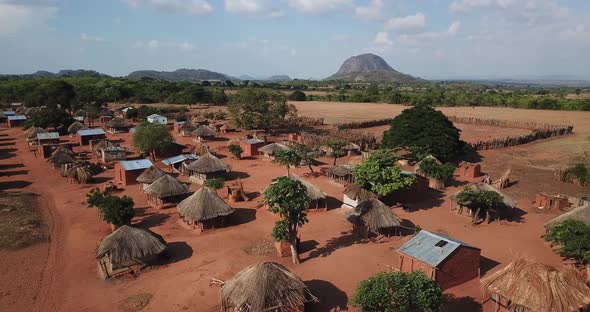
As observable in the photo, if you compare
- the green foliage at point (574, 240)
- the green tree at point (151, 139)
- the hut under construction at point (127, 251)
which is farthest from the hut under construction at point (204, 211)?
the green tree at point (151, 139)

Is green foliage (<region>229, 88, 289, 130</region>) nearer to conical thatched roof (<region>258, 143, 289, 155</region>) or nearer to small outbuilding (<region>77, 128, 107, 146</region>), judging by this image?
conical thatched roof (<region>258, 143, 289, 155</region>)

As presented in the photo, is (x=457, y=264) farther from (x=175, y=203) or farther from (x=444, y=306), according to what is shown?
(x=175, y=203)

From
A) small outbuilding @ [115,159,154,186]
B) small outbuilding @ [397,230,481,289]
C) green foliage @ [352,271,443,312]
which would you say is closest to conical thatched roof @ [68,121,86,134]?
small outbuilding @ [115,159,154,186]

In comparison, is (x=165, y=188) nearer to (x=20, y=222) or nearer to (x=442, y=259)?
(x=20, y=222)

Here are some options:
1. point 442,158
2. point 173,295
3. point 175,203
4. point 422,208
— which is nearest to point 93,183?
point 175,203

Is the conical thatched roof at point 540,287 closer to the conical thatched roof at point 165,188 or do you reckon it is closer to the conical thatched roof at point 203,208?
the conical thatched roof at point 203,208

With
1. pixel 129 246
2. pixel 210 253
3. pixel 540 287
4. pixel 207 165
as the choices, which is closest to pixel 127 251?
pixel 129 246
